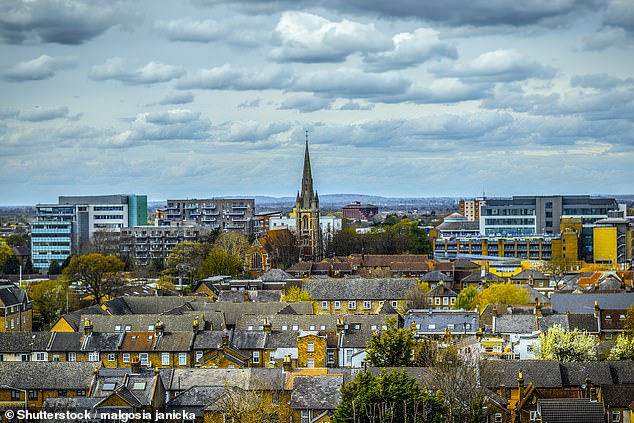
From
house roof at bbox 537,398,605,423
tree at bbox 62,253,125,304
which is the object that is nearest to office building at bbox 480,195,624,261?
tree at bbox 62,253,125,304

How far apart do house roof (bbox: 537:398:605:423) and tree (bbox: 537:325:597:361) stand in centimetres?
1216

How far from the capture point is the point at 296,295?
3812 inches

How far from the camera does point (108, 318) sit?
7381cm

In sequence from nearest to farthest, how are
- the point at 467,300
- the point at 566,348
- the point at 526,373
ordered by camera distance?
1. the point at 526,373
2. the point at 566,348
3. the point at 467,300

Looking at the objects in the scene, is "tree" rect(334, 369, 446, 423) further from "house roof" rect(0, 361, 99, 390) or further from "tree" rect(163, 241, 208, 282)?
"tree" rect(163, 241, 208, 282)

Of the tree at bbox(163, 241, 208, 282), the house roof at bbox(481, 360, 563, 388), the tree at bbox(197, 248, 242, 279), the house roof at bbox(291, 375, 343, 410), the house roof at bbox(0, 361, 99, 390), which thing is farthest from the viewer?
the tree at bbox(163, 241, 208, 282)

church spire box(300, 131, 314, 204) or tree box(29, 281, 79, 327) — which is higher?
church spire box(300, 131, 314, 204)

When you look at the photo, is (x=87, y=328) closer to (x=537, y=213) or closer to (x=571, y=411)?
(x=571, y=411)

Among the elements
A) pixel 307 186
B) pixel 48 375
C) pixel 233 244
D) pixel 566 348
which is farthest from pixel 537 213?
pixel 48 375

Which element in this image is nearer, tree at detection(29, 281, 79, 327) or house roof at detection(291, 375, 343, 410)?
house roof at detection(291, 375, 343, 410)

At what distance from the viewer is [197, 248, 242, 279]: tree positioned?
4860 inches

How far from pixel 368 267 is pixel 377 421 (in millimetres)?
86730

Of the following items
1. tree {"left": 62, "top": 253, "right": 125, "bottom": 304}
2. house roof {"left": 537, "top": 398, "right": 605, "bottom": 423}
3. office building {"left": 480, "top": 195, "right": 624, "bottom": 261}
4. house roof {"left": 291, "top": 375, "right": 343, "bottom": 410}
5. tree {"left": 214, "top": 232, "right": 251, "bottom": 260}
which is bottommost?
house roof {"left": 537, "top": 398, "right": 605, "bottom": 423}

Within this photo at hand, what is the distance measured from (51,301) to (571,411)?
60.1 m
